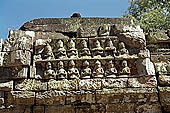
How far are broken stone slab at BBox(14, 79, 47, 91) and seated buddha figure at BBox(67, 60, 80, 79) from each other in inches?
20.1

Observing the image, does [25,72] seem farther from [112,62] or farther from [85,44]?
[112,62]

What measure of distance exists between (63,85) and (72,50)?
0.78 m

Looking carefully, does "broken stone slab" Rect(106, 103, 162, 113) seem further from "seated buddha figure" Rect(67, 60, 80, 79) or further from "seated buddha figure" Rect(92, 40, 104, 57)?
"seated buddha figure" Rect(92, 40, 104, 57)

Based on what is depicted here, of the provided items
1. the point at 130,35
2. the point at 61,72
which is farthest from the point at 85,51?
the point at 130,35

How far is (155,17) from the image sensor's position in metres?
11.5

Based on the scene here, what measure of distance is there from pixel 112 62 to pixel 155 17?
24.3 feet

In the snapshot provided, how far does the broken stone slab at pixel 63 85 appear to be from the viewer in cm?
457

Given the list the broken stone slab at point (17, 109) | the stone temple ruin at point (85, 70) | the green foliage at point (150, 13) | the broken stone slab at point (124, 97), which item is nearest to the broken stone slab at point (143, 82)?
the stone temple ruin at point (85, 70)

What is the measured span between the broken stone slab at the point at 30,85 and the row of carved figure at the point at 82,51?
1.89 feet

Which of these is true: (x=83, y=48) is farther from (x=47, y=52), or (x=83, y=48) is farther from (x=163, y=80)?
(x=163, y=80)

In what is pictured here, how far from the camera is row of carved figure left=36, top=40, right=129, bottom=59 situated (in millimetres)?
4941

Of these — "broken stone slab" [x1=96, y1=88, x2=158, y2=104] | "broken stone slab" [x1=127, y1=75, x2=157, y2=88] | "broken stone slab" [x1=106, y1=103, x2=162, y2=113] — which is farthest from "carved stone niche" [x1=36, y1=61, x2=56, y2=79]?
"broken stone slab" [x1=127, y1=75, x2=157, y2=88]

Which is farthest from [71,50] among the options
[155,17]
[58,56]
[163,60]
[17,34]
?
[155,17]

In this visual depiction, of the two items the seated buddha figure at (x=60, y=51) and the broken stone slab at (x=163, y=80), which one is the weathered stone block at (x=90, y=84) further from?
the broken stone slab at (x=163, y=80)
